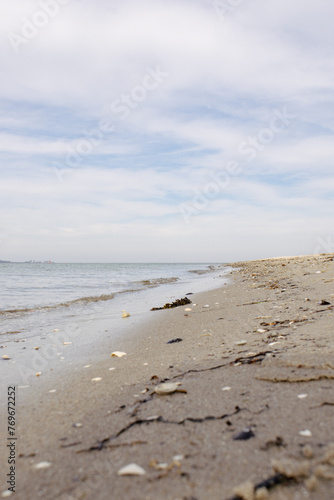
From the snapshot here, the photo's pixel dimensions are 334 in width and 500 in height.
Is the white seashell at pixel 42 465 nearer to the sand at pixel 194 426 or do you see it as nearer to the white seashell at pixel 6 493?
the sand at pixel 194 426

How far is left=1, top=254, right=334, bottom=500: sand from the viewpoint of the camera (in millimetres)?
1615

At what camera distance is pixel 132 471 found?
1758mm

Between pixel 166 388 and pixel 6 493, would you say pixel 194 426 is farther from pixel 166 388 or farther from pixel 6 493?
pixel 6 493

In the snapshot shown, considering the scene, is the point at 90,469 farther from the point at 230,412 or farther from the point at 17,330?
the point at 17,330

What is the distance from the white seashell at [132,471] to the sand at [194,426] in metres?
0.03

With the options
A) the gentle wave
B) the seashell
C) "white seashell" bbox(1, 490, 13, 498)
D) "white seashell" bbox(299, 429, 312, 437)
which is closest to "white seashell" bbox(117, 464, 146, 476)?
"white seashell" bbox(1, 490, 13, 498)

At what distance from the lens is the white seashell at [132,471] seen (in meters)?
1.74

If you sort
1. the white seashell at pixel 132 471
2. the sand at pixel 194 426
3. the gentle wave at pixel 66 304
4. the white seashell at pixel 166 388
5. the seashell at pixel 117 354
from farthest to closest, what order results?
the gentle wave at pixel 66 304
the seashell at pixel 117 354
the white seashell at pixel 166 388
the white seashell at pixel 132 471
the sand at pixel 194 426

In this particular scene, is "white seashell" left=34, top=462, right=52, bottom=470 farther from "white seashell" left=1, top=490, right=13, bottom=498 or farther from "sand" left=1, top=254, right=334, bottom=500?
Answer: "white seashell" left=1, top=490, right=13, bottom=498

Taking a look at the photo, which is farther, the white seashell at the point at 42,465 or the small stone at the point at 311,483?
the white seashell at the point at 42,465

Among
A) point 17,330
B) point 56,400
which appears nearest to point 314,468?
point 56,400

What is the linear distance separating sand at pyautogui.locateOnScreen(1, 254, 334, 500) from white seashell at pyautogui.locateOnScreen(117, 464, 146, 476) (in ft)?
0.08

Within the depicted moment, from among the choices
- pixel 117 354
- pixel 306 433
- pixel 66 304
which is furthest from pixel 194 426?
pixel 66 304

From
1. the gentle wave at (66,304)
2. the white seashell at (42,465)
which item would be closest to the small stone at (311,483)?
the white seashell at (42,465)
